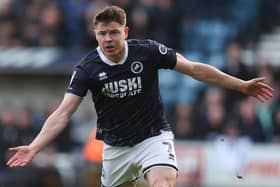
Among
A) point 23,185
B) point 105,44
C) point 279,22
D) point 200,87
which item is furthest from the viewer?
point 279,22

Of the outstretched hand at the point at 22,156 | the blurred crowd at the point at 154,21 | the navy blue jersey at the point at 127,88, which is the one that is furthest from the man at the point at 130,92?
the blurred crowd at the point at 154,21

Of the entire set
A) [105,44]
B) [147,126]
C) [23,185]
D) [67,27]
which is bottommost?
[23,185]

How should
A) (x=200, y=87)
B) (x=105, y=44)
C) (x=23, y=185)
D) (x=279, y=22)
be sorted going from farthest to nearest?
(x=279, y=22) < (x=200, y=87) < (x=23, y=185) < (x=105, y=44)

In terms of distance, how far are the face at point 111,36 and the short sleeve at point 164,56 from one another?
0.36 m

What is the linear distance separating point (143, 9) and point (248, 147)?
351 centimetres

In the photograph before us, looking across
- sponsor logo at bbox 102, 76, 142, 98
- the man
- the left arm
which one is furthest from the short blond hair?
the left arm

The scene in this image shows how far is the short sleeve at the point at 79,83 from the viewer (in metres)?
8.92

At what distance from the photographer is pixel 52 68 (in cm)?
1823

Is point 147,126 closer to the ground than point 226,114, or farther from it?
farther from it

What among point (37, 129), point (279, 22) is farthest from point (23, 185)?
point (279, 22)

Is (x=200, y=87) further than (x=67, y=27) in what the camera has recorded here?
No

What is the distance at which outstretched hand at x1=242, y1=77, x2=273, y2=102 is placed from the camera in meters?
9.23

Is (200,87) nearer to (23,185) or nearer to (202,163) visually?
(202,163)

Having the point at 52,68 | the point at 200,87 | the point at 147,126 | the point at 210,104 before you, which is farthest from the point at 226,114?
the point at 147,126
